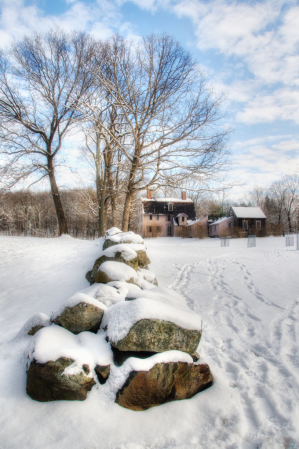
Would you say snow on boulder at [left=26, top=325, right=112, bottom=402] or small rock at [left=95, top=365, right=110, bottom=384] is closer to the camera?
snow on boulder at [left=26, top=325, right=112, bottom=402]

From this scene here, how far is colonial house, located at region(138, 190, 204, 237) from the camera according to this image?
124 feet

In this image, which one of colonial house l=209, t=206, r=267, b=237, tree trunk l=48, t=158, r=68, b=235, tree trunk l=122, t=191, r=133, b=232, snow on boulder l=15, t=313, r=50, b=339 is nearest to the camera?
Result: snow on boulder l=15, t=313, r=50, b=339

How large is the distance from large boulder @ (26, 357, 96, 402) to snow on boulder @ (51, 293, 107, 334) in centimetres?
77

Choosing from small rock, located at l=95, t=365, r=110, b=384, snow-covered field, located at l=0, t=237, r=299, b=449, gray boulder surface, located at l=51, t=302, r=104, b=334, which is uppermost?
gray boulder surface, located at l=51, t=302, r=104, b=334

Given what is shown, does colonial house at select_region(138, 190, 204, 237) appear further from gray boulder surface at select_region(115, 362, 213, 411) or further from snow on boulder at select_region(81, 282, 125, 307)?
gray boulder surface at select_region(115, 362, 213, 411)

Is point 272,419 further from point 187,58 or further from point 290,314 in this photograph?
point 187,58

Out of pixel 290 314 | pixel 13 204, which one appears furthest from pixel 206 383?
pixel 13 204

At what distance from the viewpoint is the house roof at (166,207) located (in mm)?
38344

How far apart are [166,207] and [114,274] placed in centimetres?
3413

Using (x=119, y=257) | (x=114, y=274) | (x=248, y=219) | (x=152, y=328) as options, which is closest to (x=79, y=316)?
(x=152, y=328)

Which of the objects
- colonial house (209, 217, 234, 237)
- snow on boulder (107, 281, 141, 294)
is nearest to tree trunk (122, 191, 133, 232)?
snow on boulder (107, 281, 141, 294)

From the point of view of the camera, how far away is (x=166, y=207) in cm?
3916

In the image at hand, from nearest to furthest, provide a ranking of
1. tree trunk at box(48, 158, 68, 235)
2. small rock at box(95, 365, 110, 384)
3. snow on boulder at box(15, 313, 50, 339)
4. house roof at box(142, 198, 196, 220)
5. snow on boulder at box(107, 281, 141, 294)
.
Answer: small rock at box(95, 365, 110, 384)
snow on boulder at box(15, 313, 50, 339)
snow on boulder at box(107, 281, 141, 294)
tree trunk at box(48, 158, 68, 235)
house roof at box(142, 198, 196, 220)

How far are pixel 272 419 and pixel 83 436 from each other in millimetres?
1917
